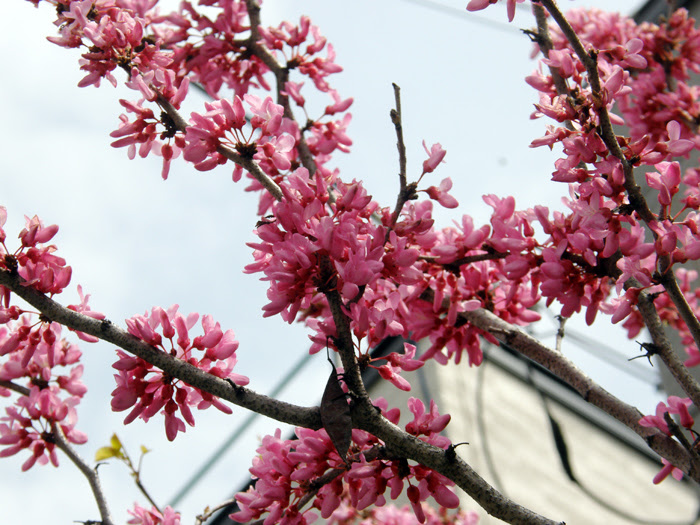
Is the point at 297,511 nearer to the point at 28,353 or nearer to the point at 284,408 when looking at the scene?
the point at 284,408

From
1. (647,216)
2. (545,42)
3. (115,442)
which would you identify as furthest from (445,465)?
(115,442)

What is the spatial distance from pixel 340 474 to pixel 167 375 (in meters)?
0.56

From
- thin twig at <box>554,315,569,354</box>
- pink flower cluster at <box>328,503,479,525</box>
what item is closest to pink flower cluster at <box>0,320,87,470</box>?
thin twig at <box>554,315,569,354</box>

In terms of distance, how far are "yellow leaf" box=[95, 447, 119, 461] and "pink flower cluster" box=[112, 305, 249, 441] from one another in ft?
4.98

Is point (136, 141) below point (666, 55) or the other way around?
below

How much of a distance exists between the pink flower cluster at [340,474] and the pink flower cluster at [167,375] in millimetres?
230

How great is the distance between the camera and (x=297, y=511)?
1.77m

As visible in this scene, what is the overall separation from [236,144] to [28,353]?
96 centimetres

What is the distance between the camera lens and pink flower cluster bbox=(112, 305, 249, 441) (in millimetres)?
1697

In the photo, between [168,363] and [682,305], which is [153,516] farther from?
[682,305]

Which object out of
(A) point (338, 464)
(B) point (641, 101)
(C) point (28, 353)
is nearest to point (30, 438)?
(C) point (28, 353)

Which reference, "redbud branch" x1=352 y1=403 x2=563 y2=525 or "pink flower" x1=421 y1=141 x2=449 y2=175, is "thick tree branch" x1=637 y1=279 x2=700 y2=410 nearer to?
"redbud branch" x1=352 y1=403 x2=563 y2=525

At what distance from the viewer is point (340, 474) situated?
1.74 metres

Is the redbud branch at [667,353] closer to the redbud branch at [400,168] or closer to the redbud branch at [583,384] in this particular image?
the redbud branch at [583,384]
